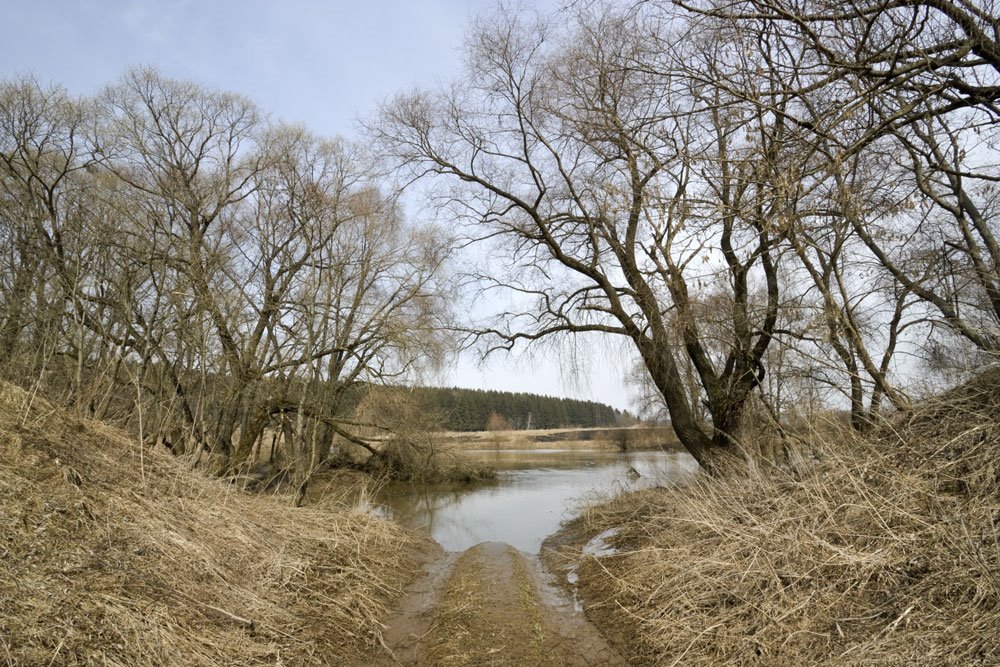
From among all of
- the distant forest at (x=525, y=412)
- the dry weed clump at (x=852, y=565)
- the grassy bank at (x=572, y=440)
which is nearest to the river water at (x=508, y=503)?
the grassy bank at (x=572, y=440)

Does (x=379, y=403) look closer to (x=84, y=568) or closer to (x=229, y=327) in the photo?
(x=229, y=327)

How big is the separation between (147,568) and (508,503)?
13393 mm

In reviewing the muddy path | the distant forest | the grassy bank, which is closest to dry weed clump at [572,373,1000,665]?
the muddy path

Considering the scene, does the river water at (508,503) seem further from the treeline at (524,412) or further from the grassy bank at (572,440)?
the treeline at (524,412)

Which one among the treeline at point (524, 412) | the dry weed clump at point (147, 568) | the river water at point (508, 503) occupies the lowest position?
the river water at point (508, 503)

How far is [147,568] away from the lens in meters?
4.36

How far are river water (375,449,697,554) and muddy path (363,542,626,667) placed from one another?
2.91 meters

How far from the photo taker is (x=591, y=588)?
729 cm

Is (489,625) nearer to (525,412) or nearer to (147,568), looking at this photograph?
(147,568)

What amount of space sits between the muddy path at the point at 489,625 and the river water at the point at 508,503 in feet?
9.55

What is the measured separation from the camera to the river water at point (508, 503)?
39.6 ft

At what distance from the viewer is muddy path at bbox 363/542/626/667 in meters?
5.06

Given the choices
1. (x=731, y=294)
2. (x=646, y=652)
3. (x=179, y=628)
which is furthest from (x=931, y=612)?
(x=731, y=294)

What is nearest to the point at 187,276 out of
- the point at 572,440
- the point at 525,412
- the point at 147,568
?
the point at 147,568
